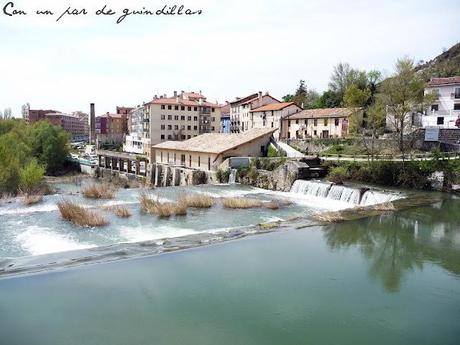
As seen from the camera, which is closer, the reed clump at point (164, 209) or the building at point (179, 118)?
the reed clump at point (164, 209)

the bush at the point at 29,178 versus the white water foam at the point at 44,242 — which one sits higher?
the bush at the point at 29,178

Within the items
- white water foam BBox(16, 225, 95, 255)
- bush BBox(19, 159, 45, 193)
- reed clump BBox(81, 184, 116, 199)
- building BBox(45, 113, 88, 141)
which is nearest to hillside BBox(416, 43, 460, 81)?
reed clump BBox(81, 184, 116, 199)

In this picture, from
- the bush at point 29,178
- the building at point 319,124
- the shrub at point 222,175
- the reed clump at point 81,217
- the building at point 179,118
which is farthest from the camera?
the building at point 179,118

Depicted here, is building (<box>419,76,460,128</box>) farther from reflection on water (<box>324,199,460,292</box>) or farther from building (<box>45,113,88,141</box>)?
building (<box>45,113,88,141</box>)

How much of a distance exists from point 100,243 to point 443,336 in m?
12.0

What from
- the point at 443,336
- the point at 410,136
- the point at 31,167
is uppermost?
the point at 410,136

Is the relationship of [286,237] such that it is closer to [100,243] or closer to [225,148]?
[100,243]

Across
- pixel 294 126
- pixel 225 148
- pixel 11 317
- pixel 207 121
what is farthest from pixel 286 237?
pixel 207 121

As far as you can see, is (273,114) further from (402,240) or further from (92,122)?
(92,122)

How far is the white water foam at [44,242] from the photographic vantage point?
1526cm

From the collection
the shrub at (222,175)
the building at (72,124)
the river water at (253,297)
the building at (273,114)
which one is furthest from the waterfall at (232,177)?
the building at (72,124)

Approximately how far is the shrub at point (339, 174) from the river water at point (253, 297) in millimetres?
14955

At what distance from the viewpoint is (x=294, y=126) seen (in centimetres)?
5297

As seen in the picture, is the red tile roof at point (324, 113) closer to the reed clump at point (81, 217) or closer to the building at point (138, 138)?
the building at point (138, 138)
